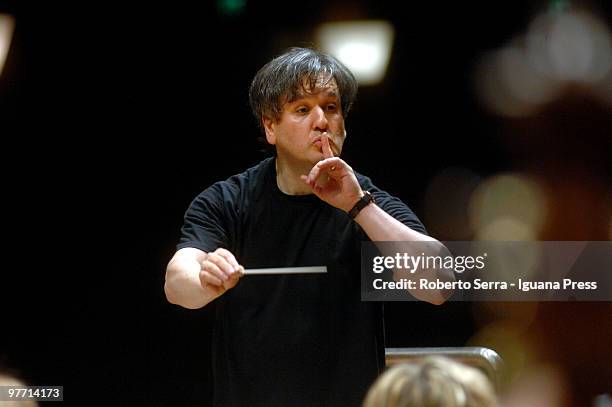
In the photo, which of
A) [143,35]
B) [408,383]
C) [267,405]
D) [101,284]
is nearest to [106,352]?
[101,284]

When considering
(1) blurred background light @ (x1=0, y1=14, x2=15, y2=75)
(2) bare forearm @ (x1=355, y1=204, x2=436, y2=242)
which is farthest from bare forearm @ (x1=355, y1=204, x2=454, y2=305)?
(1) blurred background light @ (x1=0, y1=14, x2=15, y2=75)

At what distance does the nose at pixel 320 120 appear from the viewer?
5.28 ft

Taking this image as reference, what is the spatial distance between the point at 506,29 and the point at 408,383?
3.64 feet

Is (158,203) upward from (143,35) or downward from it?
downward

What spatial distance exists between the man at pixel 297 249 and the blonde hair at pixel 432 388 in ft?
1.99

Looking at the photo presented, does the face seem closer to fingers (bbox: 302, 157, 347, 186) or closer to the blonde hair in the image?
fingers (bbox: 302, 157, 347, 186)

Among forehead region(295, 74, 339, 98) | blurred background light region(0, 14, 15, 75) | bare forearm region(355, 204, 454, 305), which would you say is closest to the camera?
bare forearm region(355, 204, 454, 305)

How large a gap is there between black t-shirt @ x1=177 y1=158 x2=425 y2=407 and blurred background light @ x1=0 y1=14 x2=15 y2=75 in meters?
0.61

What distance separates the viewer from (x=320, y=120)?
1609 millimetres

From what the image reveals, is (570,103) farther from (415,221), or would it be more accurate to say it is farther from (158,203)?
(158,203)

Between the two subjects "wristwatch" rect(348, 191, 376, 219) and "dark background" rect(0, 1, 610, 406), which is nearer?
"wristwatch" rect(348, 191, 376, 219)

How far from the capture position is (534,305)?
1.73 m

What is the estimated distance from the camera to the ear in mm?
1670

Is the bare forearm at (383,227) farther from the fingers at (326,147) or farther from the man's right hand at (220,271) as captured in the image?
the man's right hand at (220,271)
